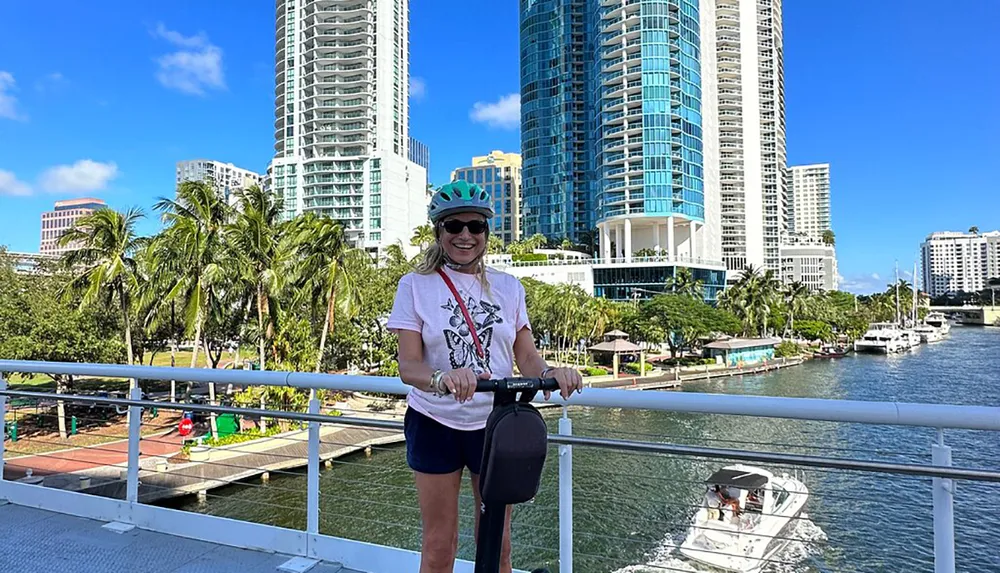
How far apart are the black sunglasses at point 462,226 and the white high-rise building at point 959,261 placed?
19544cm

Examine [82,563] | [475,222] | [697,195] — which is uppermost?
[697,195]

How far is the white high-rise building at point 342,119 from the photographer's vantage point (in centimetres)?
7831

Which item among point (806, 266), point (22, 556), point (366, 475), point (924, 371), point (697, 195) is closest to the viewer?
point (22, 556)

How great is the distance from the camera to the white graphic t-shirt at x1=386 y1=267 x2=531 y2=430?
67.3 inches

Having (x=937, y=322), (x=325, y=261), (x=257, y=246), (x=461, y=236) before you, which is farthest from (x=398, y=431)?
(x=937, y=322)

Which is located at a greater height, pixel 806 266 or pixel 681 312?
pixel 806 266

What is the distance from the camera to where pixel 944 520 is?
1823 millimetres

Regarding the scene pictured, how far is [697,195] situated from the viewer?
64750 mm

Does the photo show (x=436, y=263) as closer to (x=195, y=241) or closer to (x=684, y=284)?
(x=195, y=241)

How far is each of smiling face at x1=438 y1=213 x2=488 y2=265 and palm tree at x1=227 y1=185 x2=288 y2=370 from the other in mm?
18362

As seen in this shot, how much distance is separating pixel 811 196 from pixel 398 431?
18365 cm

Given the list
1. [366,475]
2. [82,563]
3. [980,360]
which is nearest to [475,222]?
[82,563]

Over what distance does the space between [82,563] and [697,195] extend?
6783 centimetres

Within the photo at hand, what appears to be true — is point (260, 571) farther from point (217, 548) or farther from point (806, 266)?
point (806, 266)
